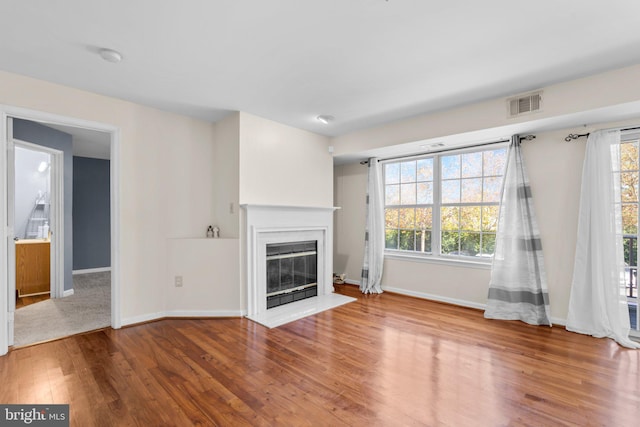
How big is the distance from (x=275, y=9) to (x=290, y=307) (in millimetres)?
3316

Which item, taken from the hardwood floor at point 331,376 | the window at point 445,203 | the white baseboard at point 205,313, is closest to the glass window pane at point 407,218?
the window at point 445,203

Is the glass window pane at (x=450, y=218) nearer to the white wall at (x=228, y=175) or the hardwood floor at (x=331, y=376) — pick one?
the hardwood floor at (x=331, y=376)

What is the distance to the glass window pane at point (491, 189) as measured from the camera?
12.7ft

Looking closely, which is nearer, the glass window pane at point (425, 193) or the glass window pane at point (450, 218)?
the glass window pane at point (450, 218)

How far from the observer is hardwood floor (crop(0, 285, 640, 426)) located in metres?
1.85

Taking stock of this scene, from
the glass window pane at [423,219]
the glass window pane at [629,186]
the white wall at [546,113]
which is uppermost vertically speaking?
the white wall at [546,113]

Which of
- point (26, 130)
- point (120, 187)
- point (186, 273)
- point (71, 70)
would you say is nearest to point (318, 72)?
point (71, 70)

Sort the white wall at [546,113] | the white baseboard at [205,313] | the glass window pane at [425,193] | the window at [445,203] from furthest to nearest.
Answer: the glass window pane at [425,193]
the window at [445,203]
the white baseboard at [205,313]
the white wall at [546,113]

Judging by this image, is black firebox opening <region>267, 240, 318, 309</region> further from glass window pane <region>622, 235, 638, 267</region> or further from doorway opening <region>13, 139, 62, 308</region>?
glass window pane <region>622, 235, 638, 267</region>

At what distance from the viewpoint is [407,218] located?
475 cm

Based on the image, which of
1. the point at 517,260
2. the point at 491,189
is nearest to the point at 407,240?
the point at 491,189

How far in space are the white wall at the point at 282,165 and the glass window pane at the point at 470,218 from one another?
195 cm

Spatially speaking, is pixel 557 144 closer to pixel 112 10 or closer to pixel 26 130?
pixel 112 10

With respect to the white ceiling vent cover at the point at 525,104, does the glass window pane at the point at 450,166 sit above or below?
below
